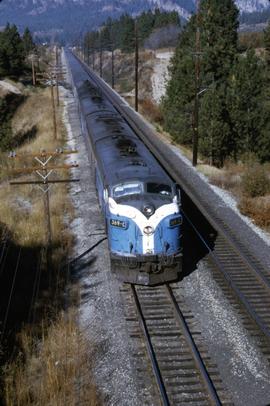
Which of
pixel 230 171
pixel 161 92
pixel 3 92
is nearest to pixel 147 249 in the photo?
pixel 230 171

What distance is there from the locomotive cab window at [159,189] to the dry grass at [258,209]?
6.61m

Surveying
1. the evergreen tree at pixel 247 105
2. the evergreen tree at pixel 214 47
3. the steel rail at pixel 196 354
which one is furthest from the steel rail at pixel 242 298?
the evergreen tree at pixel 214 47

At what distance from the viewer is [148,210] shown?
12.3 m

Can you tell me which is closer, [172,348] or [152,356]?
[152,356]

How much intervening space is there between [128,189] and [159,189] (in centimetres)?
87

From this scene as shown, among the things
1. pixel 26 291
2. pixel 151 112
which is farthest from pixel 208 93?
pixel 26 291

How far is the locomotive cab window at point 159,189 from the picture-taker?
12922 mm

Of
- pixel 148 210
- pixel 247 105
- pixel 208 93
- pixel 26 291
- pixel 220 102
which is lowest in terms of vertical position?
pixel 26 291

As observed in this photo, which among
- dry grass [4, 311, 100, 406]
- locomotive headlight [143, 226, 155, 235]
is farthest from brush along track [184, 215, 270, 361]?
dry grass [4, 311, 100, 406]

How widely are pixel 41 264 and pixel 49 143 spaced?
20839mm

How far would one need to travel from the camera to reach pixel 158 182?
13.2 m

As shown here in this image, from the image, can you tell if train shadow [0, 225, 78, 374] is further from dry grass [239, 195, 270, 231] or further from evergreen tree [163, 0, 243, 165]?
evergreen tree [163, 0, 243, 165]

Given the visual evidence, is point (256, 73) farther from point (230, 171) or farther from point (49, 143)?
point (49, 143)

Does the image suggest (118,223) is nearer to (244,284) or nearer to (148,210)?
(148,210)
